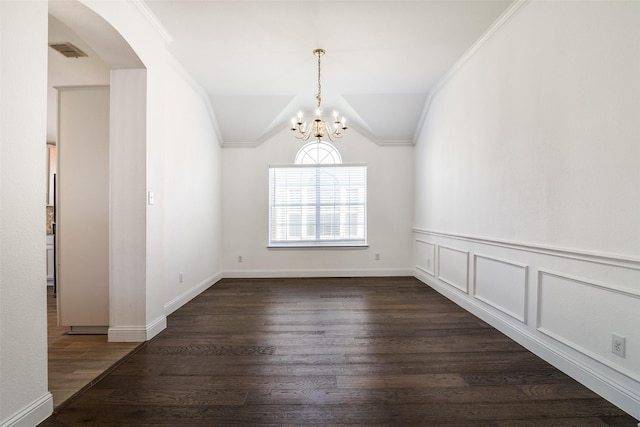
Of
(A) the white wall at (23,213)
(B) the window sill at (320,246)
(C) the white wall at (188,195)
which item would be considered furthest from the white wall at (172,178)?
(B) the window sill at (320,246)

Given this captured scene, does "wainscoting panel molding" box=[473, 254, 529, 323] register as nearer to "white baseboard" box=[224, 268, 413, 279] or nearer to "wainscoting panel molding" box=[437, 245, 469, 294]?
"wainscoting panel molding" box=[437, 245, 469, 294]

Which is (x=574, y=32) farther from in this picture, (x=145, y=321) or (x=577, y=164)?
(x=145, y=321)

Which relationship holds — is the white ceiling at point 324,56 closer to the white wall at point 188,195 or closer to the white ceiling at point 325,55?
the white ceiling at point 325,55

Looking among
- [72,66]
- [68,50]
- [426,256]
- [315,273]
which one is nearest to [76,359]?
[68,50]

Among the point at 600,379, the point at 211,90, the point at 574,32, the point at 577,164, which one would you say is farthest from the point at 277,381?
the point at 211,90

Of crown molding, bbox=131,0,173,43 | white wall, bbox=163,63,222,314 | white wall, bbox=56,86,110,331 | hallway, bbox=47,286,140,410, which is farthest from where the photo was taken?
white wall, bbox=163,63,222,314

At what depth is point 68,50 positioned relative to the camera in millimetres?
2967

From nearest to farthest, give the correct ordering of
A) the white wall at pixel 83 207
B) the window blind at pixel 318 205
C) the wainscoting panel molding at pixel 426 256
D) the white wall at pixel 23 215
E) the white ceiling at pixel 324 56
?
the white wall at pixel 23 215 → the white ceiling at pixel 324 56 → the white wall at pixel 83 207 → the wainscoting panel molding at pixel 426 256 → the window blind at pixel 318 205

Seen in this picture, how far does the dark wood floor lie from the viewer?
176 centimetres

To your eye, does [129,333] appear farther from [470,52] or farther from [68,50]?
[470,52]

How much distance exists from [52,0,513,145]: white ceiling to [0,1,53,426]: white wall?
728 mm

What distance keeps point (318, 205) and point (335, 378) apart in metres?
3.78

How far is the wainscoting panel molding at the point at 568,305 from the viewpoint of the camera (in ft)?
5.96

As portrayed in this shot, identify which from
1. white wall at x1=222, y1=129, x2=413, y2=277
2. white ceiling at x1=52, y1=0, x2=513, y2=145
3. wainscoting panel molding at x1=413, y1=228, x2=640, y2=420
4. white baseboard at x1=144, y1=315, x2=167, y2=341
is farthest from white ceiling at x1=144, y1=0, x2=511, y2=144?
white baseboard at x1=144, y1=315, x2=167, y2=341
